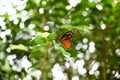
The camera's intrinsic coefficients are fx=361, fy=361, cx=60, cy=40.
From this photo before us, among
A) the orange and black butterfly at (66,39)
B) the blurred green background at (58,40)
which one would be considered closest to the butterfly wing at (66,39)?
the orange and black butterfly at (66,39)

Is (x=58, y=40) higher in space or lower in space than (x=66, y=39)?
higher

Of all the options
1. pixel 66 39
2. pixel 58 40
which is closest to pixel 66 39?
pixel 66 39

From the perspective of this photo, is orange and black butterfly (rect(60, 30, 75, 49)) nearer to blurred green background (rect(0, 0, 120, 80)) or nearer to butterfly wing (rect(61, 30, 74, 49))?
butterfly wing (rect(61, 30, 74, 49))

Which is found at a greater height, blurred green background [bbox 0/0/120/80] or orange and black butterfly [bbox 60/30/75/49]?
blurred green background [bbox 0/0/120/80]

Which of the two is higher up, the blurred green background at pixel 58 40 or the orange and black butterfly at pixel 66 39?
the blurred green background at pixel 58 40

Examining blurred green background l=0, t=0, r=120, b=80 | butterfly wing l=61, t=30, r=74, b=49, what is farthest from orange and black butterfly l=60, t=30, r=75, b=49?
blurred green background l=0, t=0, r=120, b=80

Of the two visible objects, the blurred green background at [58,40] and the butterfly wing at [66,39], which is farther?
the blurred green background at [58,40]

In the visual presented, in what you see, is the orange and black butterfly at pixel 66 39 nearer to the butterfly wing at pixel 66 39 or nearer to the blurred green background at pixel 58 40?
the butterfly wing at pixel 66 39

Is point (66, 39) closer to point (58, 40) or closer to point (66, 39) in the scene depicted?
A: point (66, 39)
